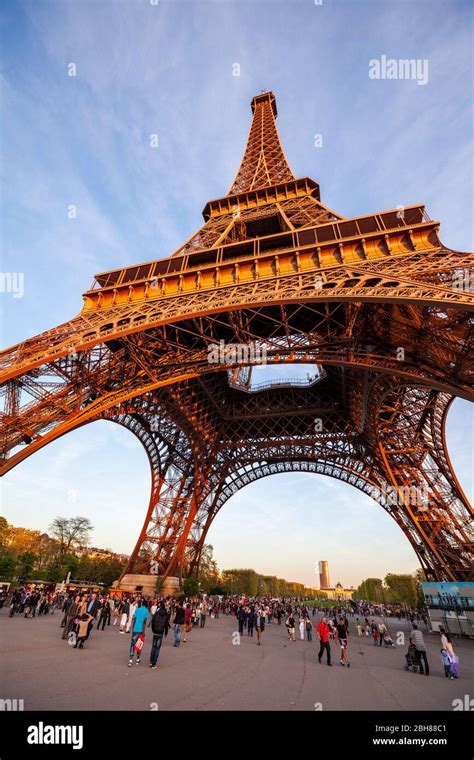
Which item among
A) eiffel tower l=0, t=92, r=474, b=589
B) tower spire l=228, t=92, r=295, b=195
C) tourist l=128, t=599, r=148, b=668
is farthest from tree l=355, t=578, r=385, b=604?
tourist l=128, t=599, r=148, b=668

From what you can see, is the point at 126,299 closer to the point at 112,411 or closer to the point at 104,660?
the point at 112,411

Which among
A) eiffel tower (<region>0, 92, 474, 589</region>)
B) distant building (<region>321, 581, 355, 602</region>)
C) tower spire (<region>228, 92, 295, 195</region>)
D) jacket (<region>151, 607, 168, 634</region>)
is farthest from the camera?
distant building (<region>321, 581, 355, 602</region>)

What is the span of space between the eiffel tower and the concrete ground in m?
8.77

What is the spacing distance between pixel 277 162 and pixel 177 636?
38.6 m

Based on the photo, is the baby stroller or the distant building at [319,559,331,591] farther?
the distant building at [319,559,331,591]

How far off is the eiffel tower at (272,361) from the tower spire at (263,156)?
31 cm

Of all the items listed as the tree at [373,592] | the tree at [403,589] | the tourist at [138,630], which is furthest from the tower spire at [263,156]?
the tree at [373,592]

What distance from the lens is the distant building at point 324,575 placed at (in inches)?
6162

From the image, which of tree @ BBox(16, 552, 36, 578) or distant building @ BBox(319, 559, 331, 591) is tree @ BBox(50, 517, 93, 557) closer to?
tree @ BBox(16, 552, 36, 578)

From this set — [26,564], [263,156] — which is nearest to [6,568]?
[26,564]

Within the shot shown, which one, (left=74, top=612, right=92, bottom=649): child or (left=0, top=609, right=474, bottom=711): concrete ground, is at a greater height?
(left=74, top=612, right=92, bottom=649): child

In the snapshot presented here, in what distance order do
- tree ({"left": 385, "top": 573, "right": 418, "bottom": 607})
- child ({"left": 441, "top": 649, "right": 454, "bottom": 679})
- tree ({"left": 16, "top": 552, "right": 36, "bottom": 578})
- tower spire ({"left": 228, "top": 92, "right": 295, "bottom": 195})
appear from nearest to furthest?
child ({"left": 441, "top": 649, "right": 454, "bottom": 679}) < tower spire ({"left": 228, "top": 92, "right": 295, "bottom": 195}) < tree ({"left": 16, "top": 552, "right": 36, "bottom": 578}) < tree ({"left": 385, "top": 573, "right": 418, "bottom": 607})

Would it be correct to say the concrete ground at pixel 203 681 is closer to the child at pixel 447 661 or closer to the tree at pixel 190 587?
the child at pixel 447 661

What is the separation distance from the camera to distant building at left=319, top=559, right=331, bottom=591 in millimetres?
156525
